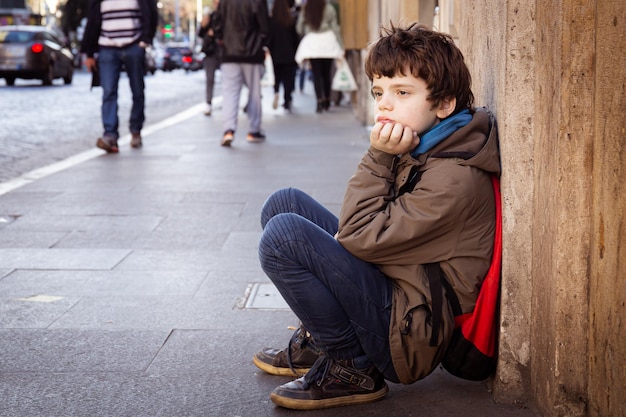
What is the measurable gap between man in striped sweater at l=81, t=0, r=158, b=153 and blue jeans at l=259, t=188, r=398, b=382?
7.43 metres

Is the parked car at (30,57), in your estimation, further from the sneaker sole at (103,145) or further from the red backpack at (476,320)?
the red backpack at (476,320)

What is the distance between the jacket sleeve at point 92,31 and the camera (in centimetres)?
1030

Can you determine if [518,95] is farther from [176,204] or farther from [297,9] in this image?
[297,9]

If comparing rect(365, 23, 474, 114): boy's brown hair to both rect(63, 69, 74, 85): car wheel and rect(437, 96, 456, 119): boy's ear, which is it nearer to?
rect(437, 96, 456, 119): boy's ear

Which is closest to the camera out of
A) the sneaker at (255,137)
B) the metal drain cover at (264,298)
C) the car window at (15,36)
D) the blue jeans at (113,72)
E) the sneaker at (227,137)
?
the metal drain cover at (264,298)

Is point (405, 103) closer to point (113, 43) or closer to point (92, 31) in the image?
point (113, 43)

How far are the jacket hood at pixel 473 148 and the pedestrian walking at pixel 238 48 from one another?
8.06 meters

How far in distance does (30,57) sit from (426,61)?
2520 centimetres

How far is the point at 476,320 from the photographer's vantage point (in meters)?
3.01

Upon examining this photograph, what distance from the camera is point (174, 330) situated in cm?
398

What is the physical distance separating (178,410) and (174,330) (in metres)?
0.90

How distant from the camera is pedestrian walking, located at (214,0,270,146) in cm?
1098

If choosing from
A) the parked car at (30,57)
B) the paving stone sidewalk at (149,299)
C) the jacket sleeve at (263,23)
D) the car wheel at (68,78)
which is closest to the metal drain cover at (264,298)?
the paving stone sidewalk at (149,299)

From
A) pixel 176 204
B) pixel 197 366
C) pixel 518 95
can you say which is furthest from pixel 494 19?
pixel 176 204
